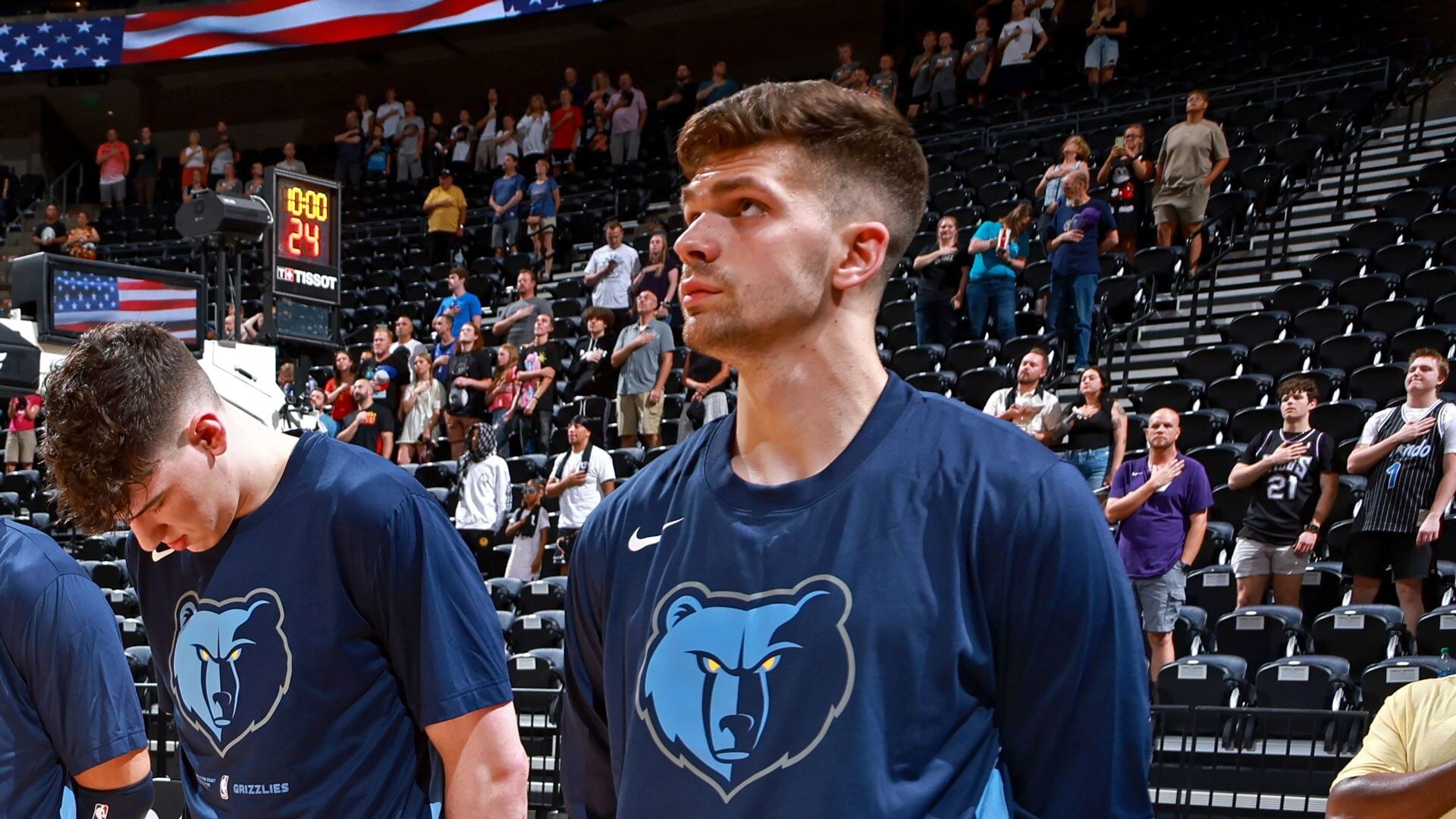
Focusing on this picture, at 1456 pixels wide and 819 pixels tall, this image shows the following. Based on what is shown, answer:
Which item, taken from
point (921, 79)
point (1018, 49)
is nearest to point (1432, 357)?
point (1018, 49)

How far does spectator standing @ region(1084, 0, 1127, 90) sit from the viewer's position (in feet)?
52.6

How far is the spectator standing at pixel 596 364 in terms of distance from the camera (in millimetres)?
12609

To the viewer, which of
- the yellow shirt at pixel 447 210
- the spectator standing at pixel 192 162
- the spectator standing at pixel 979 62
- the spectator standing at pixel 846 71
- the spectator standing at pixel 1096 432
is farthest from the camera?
the spectator standing at pixel 192 162

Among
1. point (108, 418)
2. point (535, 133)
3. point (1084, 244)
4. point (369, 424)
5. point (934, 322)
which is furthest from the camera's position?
point (535, 133)

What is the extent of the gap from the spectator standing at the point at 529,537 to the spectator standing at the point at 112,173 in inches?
623

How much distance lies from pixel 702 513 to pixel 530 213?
644 inches

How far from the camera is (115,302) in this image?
8.38 m

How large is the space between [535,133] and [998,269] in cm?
998

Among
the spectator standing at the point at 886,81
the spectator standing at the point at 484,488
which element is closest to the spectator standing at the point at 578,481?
the spectator standing at the point at 484,488

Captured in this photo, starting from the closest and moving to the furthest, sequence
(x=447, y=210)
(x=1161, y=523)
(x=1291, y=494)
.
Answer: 1. (x=1161, y=523)
2. (x=1291, y=494)
3. (x=447, y=210)

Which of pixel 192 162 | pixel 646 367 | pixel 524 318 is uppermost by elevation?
pixel 192 162

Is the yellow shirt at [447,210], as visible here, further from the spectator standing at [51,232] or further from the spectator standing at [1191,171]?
the spectator standing at [1191,171]

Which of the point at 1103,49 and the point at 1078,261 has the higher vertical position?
the point at 1103,49

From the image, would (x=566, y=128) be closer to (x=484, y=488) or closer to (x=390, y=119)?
(x=390, y=119)
